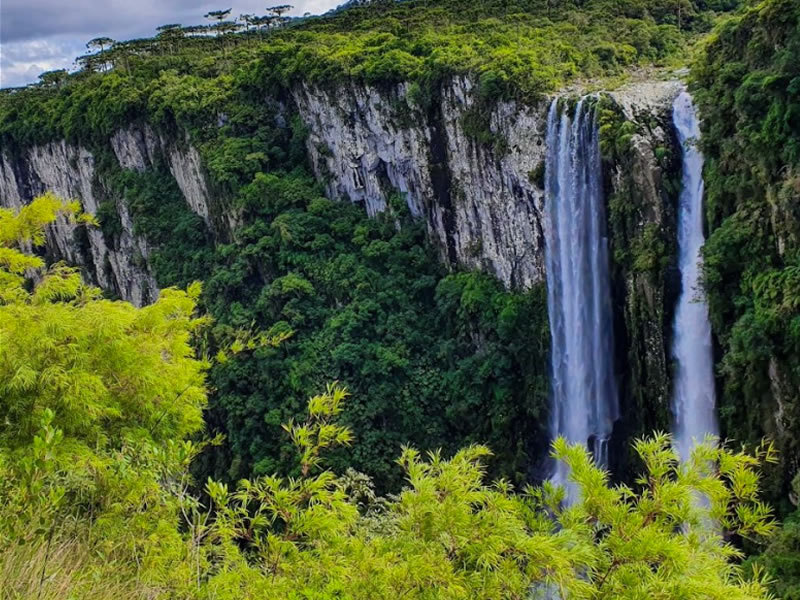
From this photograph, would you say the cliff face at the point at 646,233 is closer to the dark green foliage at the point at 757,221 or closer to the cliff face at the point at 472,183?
the cliff face at the point at 472,183

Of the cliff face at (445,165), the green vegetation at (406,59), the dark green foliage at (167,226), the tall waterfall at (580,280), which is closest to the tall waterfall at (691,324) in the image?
the tall waterfall at (580,280)

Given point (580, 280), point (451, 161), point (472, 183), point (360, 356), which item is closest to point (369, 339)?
point (360, 356)

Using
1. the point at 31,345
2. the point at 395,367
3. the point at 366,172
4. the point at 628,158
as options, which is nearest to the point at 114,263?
the point at 366,172

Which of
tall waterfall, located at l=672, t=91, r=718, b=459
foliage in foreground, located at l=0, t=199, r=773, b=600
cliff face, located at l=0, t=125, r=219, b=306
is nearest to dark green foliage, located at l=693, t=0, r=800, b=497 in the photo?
tall waterfall, located at l=672, t=91, r=718, b=459

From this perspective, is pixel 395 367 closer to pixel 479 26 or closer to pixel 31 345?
pixel 479 26

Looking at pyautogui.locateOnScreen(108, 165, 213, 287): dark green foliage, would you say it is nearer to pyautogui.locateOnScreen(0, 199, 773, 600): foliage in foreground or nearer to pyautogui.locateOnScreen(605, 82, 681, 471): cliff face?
pyautogui.locateOnScreen(605, 82, 681, 471): cliff face
